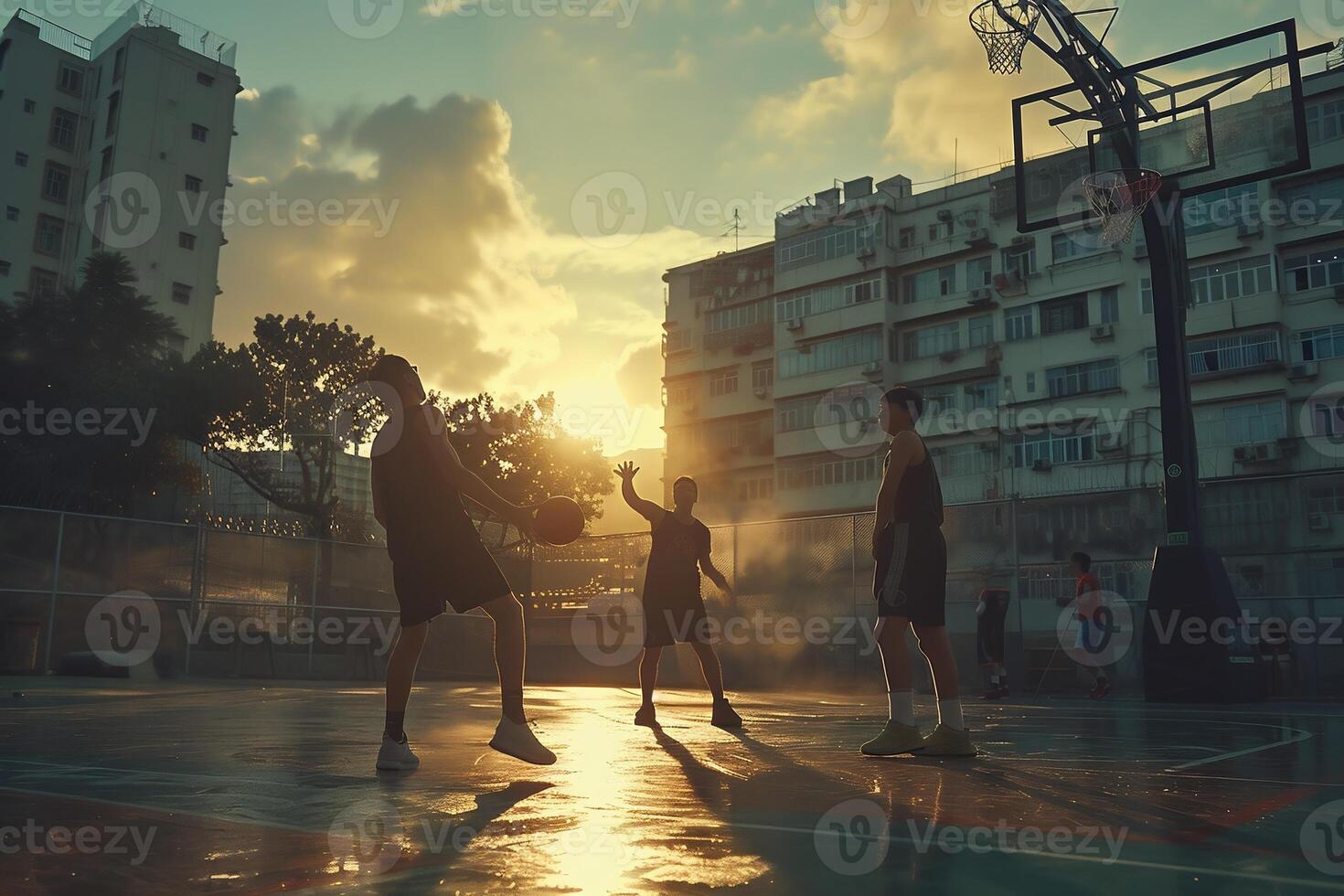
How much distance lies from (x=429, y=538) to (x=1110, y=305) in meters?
42.2

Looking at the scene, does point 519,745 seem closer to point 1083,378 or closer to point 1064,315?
point 1083,378

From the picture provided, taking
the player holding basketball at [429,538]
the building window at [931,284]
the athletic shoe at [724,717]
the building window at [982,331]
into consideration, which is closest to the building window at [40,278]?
the building window at [931,284]

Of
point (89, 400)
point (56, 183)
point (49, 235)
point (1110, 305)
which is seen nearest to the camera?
point (89, 400)

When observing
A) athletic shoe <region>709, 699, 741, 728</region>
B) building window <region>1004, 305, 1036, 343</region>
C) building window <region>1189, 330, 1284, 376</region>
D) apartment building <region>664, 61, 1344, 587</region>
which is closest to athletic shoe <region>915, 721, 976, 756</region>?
athletic shoe <region>709, 699, 741, 728</region>

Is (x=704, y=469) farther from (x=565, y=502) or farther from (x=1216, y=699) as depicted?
(x=565, y=502)

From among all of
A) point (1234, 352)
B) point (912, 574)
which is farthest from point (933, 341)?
point (912, 574)

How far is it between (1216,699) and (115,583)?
15.5m

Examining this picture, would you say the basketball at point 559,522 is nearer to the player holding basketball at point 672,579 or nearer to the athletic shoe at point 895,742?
the athletic shoe at point 895,742

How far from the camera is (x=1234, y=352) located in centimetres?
3922

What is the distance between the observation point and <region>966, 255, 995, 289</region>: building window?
153 feet

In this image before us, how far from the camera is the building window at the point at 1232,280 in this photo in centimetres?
3869

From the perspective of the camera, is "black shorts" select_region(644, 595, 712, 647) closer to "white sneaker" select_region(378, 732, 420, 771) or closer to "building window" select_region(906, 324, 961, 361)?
"white sneaker" select_region(378, 732, 420, 771)

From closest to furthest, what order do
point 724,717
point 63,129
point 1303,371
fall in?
point 724,717, point 1303,371, point 63,129

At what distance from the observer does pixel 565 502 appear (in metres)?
5.15
